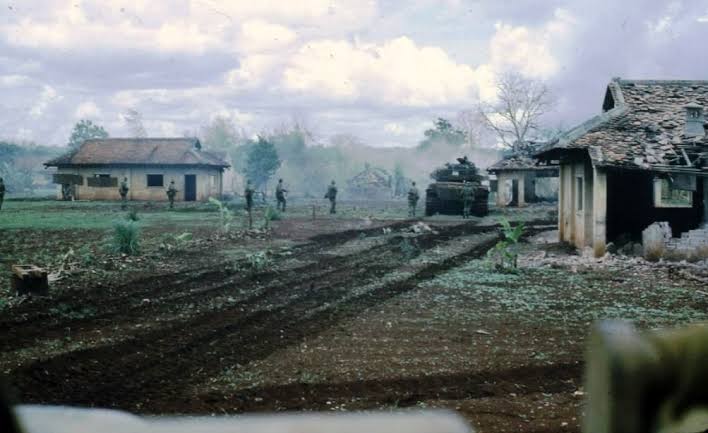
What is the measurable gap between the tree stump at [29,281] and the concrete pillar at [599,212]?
471 inches

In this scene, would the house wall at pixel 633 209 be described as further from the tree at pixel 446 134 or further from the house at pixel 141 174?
the tree at pixel 446 134

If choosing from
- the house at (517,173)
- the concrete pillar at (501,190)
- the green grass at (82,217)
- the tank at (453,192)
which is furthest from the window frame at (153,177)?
the concrete pillar at (501,190)

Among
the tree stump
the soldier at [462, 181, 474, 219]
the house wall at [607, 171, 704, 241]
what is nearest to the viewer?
the tree stump

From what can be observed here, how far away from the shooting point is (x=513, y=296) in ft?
38.5

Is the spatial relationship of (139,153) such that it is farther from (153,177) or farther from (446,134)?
(446,134)

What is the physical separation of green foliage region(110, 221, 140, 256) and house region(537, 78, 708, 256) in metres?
10.3

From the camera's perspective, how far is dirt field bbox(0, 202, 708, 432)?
6.29m

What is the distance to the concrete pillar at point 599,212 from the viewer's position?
16.3 metres

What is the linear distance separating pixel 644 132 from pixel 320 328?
1164 cm

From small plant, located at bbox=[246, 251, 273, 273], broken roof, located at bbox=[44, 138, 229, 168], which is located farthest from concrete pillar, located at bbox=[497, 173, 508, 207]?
small plant, located at bbox=[246, 251, 273, 273]

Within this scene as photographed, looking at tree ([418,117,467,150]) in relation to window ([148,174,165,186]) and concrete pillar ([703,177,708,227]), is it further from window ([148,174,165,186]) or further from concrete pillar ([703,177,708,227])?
concrete pillar ([703,177,708,227])

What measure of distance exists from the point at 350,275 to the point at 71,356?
23.5 feet

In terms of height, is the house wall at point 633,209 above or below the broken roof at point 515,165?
below

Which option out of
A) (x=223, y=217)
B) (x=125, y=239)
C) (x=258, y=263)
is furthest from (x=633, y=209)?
(x=223, y=217)
